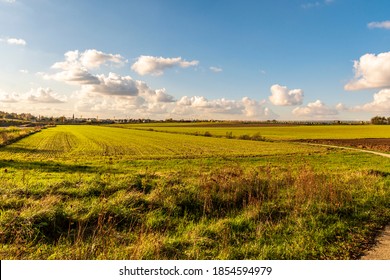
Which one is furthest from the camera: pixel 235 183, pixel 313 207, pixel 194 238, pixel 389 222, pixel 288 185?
pixel 288 185

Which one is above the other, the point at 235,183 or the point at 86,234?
the point at 235,183

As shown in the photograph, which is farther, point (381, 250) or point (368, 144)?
point (368, 144)

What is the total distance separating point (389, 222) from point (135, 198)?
8075 millimetres

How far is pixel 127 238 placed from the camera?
23.5 ft

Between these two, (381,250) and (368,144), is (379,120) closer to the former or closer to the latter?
(368,144)

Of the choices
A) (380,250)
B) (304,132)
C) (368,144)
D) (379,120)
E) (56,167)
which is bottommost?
(56,167)

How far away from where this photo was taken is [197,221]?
888 centimetres

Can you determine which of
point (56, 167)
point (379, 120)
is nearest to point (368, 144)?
point (56, 167)

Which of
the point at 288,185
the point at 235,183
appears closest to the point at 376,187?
the point at 288,185

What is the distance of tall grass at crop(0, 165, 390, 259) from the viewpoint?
251 inches

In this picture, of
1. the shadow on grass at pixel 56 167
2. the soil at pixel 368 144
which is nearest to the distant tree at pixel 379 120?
the soil at pixel 368 144

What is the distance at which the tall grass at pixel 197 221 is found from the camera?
20.9 ft

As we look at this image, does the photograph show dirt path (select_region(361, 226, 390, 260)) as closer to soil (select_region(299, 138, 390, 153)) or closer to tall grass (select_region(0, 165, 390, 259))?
tall grass (select_region(0, 165, 390, 259))
